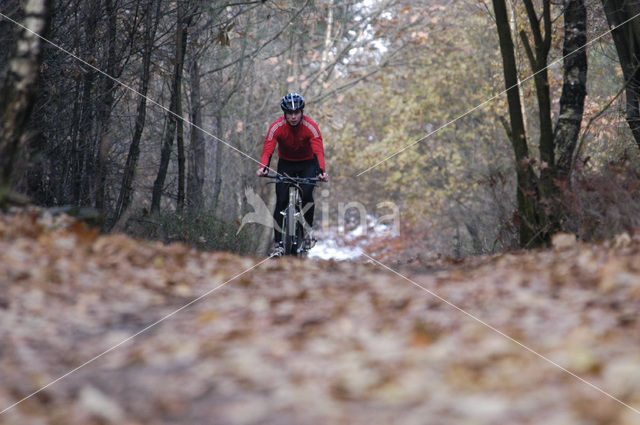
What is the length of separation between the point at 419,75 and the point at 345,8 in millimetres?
4426

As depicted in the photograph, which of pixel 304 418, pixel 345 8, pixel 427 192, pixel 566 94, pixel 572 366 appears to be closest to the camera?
pixel 304 418

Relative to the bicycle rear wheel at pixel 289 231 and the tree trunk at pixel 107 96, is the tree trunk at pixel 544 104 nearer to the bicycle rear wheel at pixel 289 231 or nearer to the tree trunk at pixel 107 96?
the bicycle rear wheel at pixel 289 231

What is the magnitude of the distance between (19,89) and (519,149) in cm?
646

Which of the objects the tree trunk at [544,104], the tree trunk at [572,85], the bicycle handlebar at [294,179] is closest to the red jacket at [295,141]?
the bicycle handlebar at [294,179]

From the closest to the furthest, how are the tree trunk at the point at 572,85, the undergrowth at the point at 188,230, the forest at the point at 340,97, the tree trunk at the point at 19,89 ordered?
the tree trunk at the point at 19,89 < the forest at the point at 340,97 < the tree trunk at the point at 572,85 < the undergrowth at the point at 188,230

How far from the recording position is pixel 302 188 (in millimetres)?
10055

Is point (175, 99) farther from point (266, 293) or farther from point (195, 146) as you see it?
point (266, 293)

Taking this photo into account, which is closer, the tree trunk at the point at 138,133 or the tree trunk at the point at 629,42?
the tree trunk at the point at 629,42

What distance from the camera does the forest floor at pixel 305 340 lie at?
10.9ft

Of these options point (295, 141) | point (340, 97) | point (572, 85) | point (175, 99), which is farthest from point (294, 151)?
point (340, 97)

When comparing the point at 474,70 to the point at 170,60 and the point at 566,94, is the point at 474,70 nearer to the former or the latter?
the point at 170,60

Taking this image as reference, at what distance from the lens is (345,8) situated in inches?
1053

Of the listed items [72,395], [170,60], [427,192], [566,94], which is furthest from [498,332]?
[427,192]

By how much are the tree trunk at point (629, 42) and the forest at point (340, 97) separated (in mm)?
32
